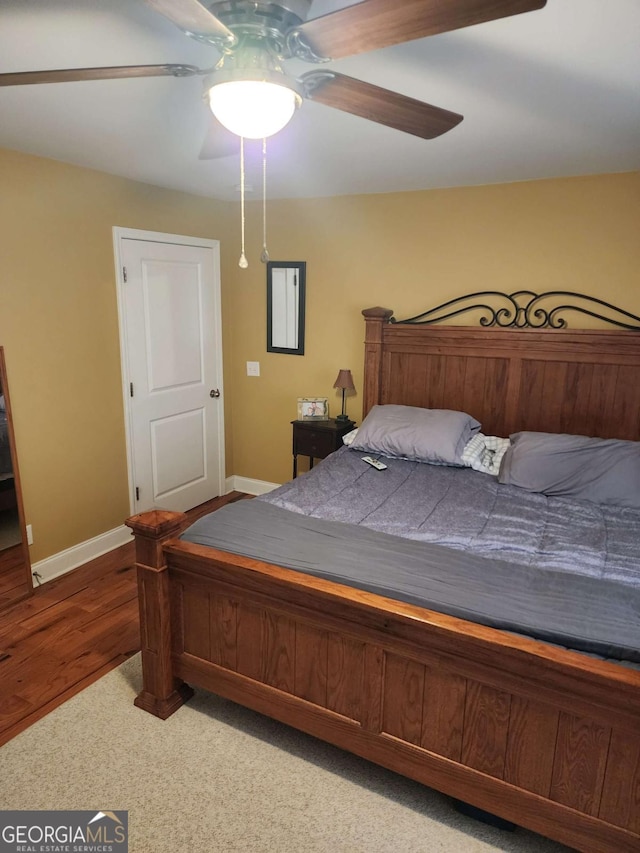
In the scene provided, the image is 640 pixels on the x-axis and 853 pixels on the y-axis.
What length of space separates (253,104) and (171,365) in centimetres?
259

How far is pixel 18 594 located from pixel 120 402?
1.21m

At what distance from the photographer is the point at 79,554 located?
3299 millimetres

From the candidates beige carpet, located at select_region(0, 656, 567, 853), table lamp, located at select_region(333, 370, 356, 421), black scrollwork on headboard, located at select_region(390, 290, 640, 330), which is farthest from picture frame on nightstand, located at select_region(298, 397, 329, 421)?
beige carpet, located at select_region(0, 656, 567, 853)

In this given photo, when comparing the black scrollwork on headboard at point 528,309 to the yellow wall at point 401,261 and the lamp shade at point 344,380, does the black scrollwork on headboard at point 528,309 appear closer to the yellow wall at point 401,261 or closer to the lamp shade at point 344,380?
the yellow wall at point 401,261

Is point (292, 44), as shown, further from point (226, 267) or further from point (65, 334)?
point (226, 267)

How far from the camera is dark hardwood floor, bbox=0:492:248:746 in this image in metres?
2.23

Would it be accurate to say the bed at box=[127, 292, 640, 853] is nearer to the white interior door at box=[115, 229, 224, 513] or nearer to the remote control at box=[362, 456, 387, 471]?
the remote control at box=[362, 456, 387, 471]

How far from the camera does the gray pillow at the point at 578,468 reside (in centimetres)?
249

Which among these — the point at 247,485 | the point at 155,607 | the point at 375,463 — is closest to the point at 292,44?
the point at 155,607

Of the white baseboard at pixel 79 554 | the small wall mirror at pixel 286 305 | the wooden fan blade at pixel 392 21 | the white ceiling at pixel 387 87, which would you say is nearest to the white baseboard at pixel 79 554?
the white baseboard at pixel 79 554

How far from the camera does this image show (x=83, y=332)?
314cm

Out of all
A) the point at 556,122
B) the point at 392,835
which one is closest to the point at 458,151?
the point at 556,122

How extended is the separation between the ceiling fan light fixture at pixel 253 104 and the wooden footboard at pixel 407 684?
130cm

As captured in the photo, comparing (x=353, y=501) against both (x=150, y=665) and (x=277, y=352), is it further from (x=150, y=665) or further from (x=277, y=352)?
(x=277, y=352)
